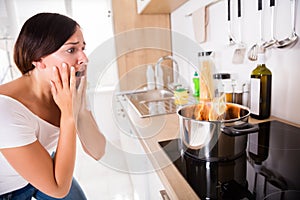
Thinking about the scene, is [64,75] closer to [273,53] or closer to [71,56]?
[71,56]

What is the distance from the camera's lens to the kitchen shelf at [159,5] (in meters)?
1.62

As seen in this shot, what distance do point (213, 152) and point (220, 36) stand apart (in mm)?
920

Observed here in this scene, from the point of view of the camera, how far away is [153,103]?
1.44 m

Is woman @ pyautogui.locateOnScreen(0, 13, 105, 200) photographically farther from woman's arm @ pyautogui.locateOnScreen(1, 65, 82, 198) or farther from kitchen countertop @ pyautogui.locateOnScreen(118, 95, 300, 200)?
kitchen countertop @ pyautogui.locateOnScreen(118, 95, 300, 200)

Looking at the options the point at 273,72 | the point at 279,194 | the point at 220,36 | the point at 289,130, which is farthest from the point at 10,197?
the point at 220,36

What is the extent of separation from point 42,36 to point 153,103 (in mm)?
866

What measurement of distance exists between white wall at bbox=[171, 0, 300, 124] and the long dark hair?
78 centimetres

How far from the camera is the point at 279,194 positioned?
43cm

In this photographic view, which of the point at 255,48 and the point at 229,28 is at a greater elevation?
the point at 229,28

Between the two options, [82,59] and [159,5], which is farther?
Answer: [159,5]

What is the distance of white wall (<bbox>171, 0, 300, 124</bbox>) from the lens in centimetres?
81

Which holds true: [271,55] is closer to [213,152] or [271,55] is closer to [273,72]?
[273,72]

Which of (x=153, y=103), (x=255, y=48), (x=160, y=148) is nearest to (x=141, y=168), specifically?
(x=160, y=148)

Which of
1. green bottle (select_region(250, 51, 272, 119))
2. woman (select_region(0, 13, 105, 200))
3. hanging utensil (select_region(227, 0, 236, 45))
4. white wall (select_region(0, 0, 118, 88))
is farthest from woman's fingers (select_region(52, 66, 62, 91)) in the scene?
white wall (select_region(0, 0, 118, 88))
